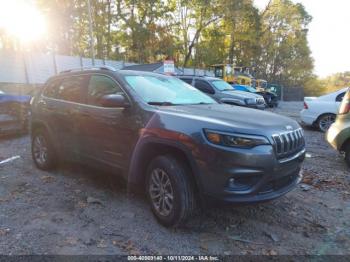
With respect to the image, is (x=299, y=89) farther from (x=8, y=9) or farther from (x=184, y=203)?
(x=184, y=203)

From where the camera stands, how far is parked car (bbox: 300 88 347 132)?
920 cm

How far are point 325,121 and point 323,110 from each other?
361mm

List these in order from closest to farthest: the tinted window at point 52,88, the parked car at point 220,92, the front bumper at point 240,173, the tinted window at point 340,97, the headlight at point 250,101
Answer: the front bumper at point 240,173, the tinted window at point 52,88, the tinted window at point 340,97, the parked car at point 220,92, the headlight at point 250,101

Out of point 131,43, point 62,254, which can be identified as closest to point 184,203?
point 62,254

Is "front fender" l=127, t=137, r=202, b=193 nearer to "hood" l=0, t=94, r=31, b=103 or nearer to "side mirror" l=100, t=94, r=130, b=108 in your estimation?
"side mirror" l=100, t=94, r=130, b=108

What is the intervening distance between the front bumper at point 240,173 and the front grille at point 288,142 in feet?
0.38

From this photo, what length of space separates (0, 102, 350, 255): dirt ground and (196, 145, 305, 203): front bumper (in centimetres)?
54

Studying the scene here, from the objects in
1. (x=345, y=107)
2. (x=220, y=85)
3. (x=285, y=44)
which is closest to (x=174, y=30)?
(x=285, y=44)

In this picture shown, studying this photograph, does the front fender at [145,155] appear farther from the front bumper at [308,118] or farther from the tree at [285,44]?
the tree at [285,44]

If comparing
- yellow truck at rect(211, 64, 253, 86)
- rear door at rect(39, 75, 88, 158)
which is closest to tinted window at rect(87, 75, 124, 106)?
rear door at rect(39, 75, 88, 158)

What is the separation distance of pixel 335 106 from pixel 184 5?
3301cm

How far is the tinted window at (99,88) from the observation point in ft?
12.9

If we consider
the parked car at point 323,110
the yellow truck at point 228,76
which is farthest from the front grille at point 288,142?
the yellow truck at point 228,76

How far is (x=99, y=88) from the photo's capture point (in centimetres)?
415
